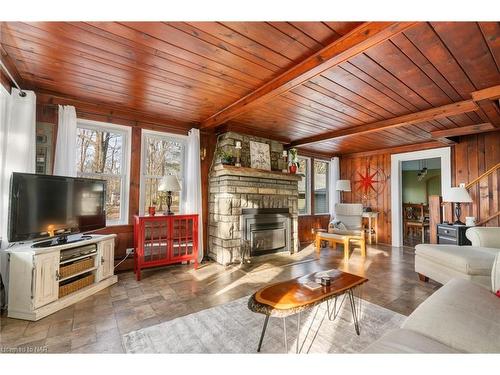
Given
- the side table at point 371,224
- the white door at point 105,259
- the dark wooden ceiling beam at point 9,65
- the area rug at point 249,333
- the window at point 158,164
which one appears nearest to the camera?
the area rug at point 249,333

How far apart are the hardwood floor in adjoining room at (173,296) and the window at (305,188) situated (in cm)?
173

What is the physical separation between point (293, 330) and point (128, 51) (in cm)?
271

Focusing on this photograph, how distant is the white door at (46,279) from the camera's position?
204 centimetres

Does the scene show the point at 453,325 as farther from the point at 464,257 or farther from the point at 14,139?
the point at 14,139

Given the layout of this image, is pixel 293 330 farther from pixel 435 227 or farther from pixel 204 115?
pixel 435 227

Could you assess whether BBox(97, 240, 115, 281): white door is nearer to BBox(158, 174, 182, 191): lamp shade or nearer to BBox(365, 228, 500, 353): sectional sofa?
BBox(158, 174, 182, 191): lamp shade

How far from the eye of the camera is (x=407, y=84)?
244 centimetres

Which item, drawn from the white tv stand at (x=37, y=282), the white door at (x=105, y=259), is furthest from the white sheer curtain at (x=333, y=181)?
the white tv stand at (x=37, y=282)

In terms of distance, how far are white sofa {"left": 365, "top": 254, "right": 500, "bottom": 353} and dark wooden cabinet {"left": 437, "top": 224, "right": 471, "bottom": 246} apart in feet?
9.18

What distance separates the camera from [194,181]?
3.80 meters

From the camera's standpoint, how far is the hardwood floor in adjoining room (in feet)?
5.82

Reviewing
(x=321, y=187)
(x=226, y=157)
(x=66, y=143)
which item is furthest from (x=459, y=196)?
(x=66, y=143)

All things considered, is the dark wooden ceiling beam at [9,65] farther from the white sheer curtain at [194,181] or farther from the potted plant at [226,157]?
the potted plant at [226,157]
